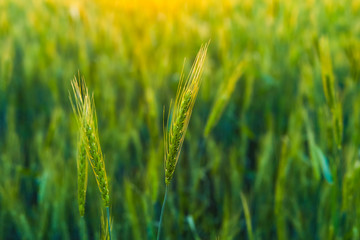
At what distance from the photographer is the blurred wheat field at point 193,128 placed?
25.5 inches

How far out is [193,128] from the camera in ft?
3.26

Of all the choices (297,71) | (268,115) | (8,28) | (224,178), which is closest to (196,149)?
(224,178)

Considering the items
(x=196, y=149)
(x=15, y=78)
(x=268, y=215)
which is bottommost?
(x=268, y=215)

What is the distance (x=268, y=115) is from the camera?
98 cm

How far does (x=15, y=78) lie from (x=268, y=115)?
88 centimetres

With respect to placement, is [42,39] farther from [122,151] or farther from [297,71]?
[297,71]

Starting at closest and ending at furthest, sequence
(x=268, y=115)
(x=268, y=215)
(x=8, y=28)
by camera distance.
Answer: (x=268, y=215), (x=268, y=115), (x=8, y=28)

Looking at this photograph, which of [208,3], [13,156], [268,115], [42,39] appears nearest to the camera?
[13,156]

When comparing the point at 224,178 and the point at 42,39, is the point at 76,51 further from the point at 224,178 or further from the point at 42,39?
the point at 224,178

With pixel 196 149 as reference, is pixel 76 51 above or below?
above

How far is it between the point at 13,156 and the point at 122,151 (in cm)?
27

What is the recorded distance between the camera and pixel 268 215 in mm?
737

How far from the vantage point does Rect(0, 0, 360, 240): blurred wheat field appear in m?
0.65

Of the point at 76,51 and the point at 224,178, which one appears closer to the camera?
the point at 224,178
